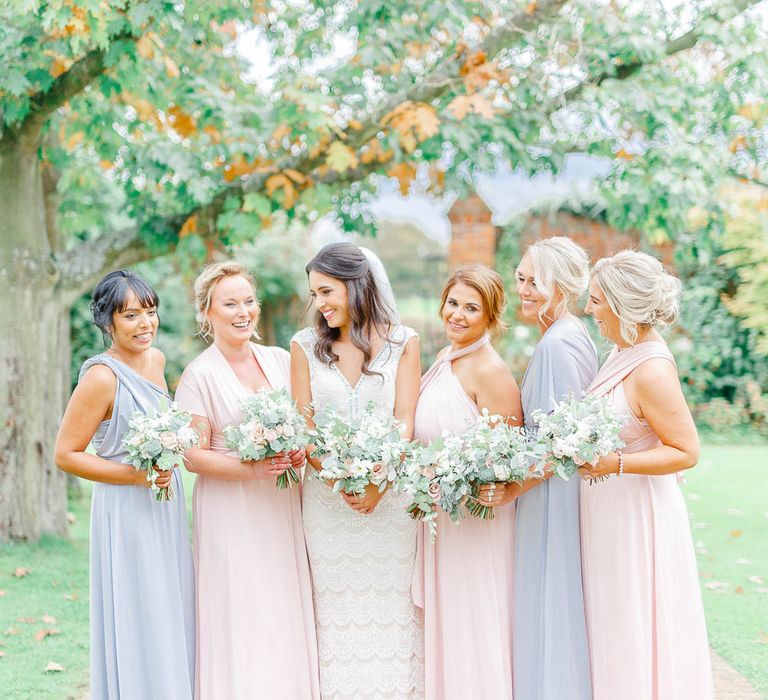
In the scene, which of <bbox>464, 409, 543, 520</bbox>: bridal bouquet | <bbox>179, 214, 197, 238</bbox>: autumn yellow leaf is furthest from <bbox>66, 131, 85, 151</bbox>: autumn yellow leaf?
<bbox>464, 409, 543, 520</bbox>: bridal bouquet

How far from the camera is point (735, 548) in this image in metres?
8.33

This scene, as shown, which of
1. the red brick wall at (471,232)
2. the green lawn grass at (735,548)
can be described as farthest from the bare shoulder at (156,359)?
the red brick wall at (471,232)

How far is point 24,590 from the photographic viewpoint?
712cm

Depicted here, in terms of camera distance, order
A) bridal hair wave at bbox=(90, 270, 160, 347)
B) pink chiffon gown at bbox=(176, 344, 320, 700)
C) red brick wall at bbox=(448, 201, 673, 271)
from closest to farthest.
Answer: bridal hair wave at bbox=(90, 270, 160, 347) < pink chiffon gown at bbox=(176, 344, 320, 700) < red brick wall at bbox=(448, 201, 673, 271)

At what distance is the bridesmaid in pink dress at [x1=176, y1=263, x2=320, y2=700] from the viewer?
4.12 metres

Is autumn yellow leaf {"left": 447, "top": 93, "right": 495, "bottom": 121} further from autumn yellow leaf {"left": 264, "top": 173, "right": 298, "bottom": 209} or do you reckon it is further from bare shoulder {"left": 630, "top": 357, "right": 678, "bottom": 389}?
bare shoulder {"left": 630, "top": 357, "right": 678, "bottom": 389}

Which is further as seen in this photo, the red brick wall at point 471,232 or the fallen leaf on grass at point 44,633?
the red brick wall at point 471,232

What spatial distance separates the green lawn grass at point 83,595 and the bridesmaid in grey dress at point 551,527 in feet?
7.15

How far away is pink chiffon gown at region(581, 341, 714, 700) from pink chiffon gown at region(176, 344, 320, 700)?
54.9 inches

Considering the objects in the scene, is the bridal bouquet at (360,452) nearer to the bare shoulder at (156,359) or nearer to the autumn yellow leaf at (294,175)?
the bare shoulder at (156,359)

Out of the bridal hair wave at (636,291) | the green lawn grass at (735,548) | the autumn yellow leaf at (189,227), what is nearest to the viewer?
the bridal hair wave at (636,291)

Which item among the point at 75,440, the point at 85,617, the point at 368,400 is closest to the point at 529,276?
the point at 368,400

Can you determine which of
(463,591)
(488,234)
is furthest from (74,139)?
(488,234)

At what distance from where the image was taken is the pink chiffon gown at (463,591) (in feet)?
13.3
